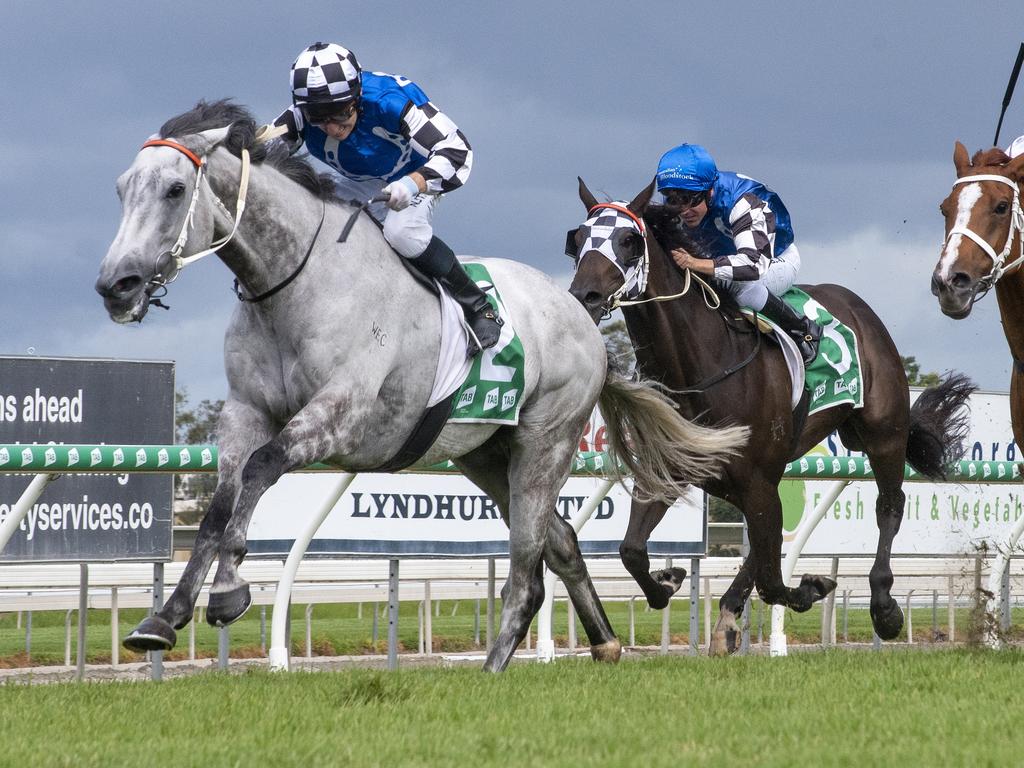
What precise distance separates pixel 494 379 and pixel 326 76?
1.18m

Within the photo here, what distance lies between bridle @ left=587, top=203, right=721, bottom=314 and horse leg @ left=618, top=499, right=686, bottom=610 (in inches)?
36.0

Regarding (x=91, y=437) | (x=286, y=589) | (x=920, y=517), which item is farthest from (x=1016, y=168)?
(x=920, y=517)

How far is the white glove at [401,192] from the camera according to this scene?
4781 mm

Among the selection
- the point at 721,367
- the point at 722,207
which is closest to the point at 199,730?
the point at 721,367

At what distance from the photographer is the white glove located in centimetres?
478

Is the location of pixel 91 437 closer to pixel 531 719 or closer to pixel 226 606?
pixel 226 606

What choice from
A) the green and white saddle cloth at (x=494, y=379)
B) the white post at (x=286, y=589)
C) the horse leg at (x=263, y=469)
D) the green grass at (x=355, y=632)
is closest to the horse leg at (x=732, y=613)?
the green and white saddle cloth at (x=494, y=379)

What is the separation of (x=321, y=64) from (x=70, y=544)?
12.5 feet

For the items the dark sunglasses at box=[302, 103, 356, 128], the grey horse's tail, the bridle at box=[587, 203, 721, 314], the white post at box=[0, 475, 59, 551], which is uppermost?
the dark sunglasses at box=[302, 103, 356, 128]

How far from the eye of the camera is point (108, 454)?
547 cm

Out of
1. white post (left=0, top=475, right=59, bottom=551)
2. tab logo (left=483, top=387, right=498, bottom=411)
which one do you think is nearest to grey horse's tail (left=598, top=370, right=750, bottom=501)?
tab logo (left=483, top=387, right=498, bottom=411)

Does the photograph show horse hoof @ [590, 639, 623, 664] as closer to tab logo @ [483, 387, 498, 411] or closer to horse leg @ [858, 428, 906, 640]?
tab logo @ [483, 387, 498, 411]

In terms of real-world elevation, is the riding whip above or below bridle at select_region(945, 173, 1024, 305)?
above

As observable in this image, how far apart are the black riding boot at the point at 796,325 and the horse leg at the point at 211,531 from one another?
2975 mm
